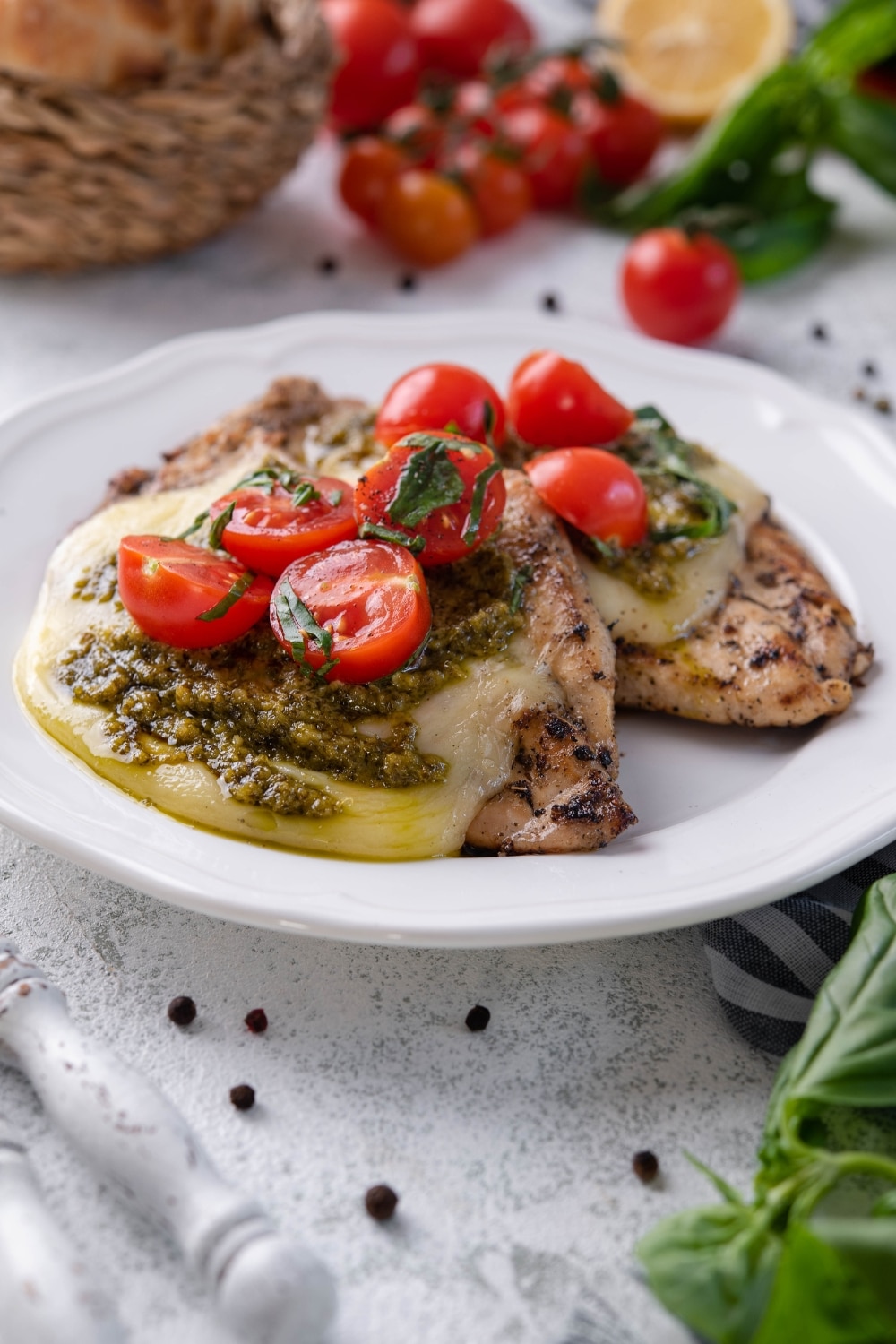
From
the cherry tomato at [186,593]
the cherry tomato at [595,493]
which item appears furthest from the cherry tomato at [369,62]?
the cherry tomato at [186,593]

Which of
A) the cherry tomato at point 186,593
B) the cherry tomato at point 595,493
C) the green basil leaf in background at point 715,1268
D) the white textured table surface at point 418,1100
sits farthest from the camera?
the cherry tomato at point 595,493

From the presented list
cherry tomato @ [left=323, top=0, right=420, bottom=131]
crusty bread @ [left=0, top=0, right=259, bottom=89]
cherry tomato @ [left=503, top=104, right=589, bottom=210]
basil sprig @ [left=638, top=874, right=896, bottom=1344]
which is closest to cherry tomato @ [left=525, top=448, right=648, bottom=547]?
basil sprig @ [left=638, top=874, right=896, bottom=1344]

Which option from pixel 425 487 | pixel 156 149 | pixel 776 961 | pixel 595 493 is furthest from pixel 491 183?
pixel 776 961

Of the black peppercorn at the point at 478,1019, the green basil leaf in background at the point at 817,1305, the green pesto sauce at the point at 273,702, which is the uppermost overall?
the green basil leaf in background at the point at 817,1305

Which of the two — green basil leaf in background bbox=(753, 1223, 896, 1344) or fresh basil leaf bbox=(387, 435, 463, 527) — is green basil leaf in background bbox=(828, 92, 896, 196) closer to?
fresh basil leaf bbox=(387, 435, 463, 527)

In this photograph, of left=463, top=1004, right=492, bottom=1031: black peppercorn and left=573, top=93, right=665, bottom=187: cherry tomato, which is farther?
left=573, top=93, right=665, bottom=187: cherry tomato

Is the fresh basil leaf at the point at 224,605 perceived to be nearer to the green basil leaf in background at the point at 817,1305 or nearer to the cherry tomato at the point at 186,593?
the cherry tomato at the point at 186,593
